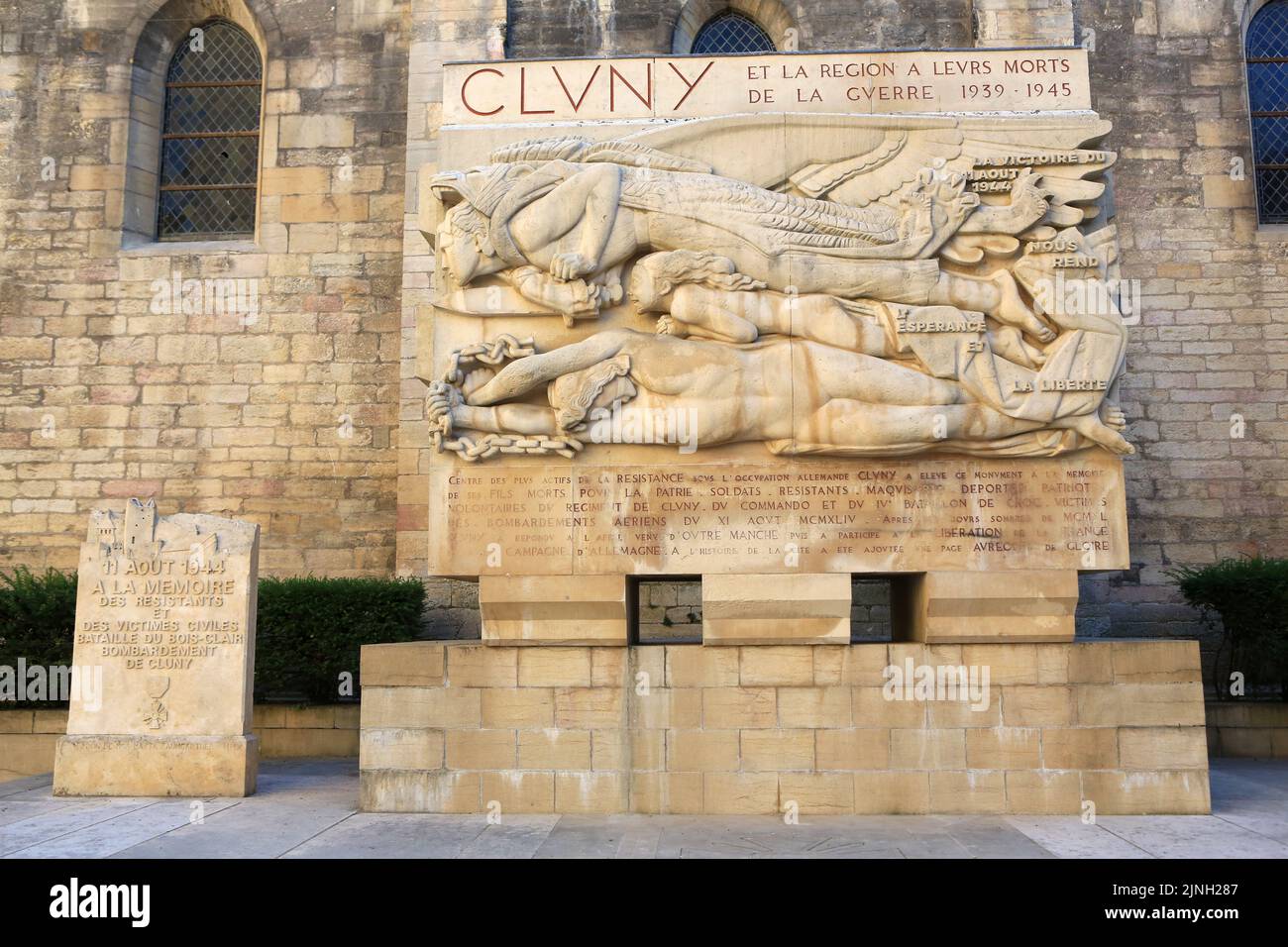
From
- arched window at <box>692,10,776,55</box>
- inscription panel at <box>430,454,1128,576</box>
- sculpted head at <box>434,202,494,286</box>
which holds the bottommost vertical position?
inscription panel at <box>430,454,1128,576</box>

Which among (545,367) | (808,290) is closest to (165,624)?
(545,367)

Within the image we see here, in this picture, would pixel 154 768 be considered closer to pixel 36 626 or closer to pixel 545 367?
pixel 36 626

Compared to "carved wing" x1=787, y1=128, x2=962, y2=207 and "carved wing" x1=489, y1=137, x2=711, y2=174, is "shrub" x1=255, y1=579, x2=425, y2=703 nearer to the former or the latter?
"carved wing" x1=489, y1=137, x2=711, y2=174

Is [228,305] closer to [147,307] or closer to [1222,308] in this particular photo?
[147,307]

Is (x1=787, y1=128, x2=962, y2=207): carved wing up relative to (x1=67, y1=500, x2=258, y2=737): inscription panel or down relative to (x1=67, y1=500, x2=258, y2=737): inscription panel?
up

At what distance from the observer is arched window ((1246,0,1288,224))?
13.2 m

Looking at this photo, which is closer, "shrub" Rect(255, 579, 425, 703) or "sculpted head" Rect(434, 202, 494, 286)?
"sculpted head" Rect(434, 202, 494, 286)

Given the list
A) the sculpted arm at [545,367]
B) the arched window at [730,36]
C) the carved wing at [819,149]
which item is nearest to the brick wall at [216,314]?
the arched window at [730,36]

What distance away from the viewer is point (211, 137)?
14.0 meters

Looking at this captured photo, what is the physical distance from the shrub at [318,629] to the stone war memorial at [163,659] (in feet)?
7.78

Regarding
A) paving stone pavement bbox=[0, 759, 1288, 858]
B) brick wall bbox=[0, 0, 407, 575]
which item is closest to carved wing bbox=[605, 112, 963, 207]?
paving stone pavement bbox=[0, 759, 1288, 858]

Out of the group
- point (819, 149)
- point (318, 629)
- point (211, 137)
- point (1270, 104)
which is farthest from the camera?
point (211, 137)

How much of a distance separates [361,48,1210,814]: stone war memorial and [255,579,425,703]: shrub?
332 cm

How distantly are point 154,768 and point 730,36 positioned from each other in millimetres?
10613
